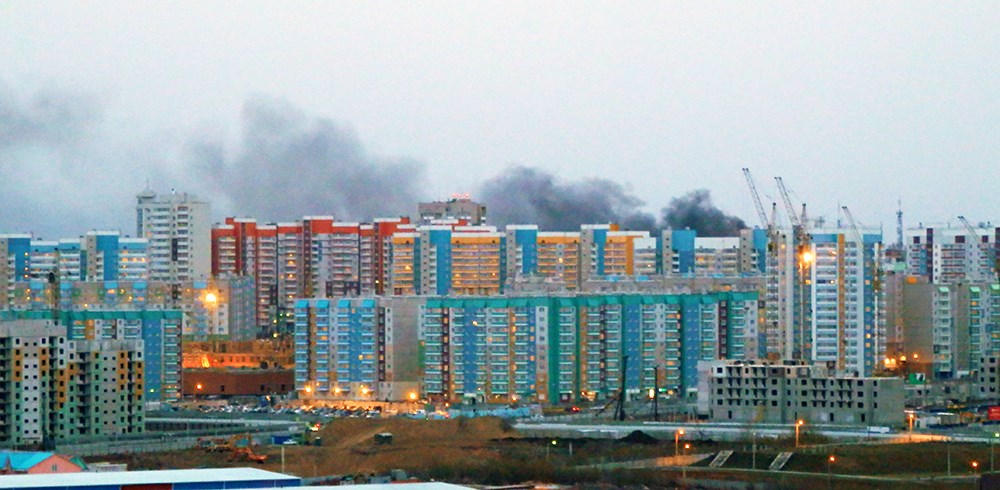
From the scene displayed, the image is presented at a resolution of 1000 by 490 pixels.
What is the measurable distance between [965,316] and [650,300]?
8.46 metres

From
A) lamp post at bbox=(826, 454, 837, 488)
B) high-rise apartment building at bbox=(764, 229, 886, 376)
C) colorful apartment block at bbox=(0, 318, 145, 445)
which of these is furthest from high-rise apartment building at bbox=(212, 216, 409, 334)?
lamp post at bbox=(826, 454, 837, 488)

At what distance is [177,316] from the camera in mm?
49469

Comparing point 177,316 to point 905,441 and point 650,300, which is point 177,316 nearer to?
point 650,300

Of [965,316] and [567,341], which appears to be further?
[965,316]

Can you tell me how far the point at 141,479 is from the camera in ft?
74.9

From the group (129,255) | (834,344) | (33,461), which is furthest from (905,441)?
(129,255)

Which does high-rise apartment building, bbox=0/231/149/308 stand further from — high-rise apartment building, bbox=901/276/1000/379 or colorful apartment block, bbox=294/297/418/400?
high-rise apartment building, bbox=901/276/1000/379

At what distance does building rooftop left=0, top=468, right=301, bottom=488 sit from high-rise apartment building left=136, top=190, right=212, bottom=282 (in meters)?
38.9

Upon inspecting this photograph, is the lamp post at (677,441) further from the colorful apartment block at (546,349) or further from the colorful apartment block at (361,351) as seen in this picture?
the colorful apartment block at (361,351)

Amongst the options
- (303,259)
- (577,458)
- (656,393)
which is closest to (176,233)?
(303,259)

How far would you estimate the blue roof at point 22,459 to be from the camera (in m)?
29.0

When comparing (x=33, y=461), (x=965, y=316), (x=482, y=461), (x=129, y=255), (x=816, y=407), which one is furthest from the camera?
(x=129, y=255)

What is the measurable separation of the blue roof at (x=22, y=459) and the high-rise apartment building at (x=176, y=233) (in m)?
32.2

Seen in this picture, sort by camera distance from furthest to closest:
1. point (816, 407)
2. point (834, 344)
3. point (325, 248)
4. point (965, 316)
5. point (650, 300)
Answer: point (325, 248) < point (965, 316) < point (650, 300) < point (834, 344) < point (816, 407)
